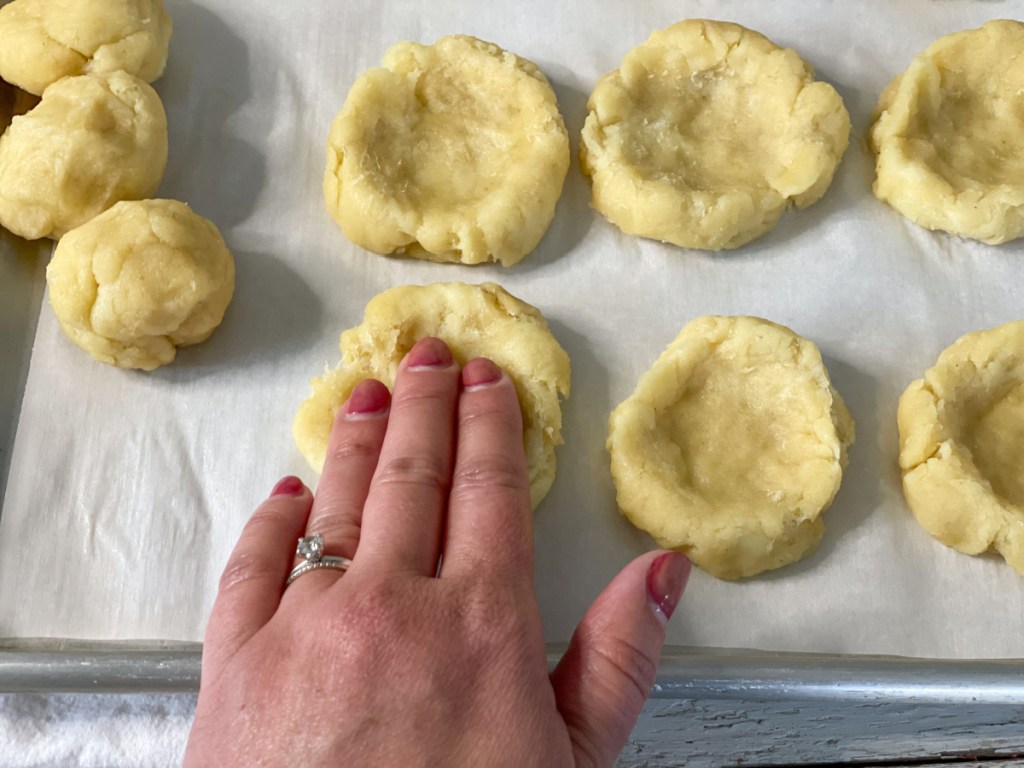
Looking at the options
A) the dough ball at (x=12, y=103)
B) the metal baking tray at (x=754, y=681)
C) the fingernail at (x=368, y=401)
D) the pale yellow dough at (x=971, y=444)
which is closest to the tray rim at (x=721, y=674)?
the metal baking tray at (x=754, y=681)

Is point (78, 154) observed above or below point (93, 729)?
above

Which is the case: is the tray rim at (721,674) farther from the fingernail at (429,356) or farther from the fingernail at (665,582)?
the fingernail at (429,356)

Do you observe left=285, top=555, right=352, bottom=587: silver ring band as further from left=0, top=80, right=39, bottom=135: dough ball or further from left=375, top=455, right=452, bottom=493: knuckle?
left=0, top=80, right=39, bottom=135: dough ball

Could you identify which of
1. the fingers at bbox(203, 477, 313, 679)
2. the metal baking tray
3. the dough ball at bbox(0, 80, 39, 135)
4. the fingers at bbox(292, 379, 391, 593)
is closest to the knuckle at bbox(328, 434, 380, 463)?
the fingers at bbox(292, 379, 391, 593)


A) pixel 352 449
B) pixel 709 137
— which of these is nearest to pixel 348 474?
pixel 352 449

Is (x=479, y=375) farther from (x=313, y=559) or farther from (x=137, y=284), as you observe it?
(x=137, y=284)

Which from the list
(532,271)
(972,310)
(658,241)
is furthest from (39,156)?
(972,310)
